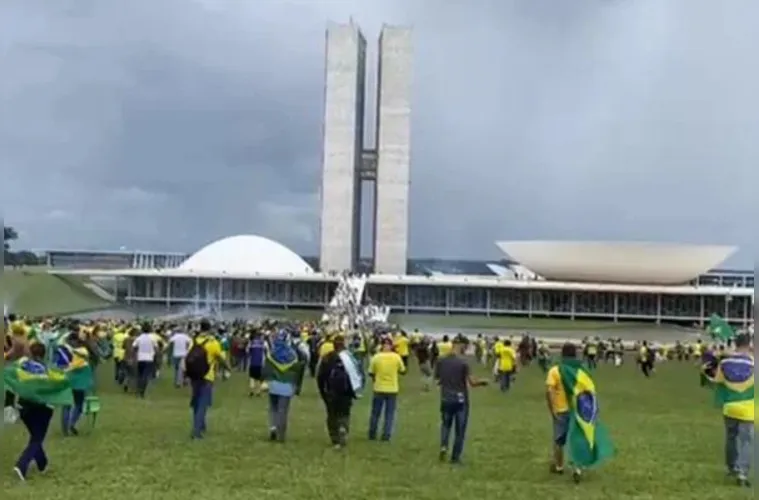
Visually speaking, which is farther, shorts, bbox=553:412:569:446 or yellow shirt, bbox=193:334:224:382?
yellow shirt, bbox=193:334:224:382

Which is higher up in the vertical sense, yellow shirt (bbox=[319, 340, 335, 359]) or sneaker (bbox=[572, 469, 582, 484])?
yellow shirt (bbox=[319, 340, 335, 359])

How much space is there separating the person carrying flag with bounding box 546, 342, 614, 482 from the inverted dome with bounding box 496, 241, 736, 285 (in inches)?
3478

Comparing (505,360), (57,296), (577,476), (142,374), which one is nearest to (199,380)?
(577,476)

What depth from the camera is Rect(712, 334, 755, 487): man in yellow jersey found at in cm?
1072

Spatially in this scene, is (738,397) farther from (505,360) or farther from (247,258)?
(247,258)

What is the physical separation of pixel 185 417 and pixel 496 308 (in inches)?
3150

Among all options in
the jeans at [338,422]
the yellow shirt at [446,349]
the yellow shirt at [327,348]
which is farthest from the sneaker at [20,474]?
the yellow shirt at [446,349]

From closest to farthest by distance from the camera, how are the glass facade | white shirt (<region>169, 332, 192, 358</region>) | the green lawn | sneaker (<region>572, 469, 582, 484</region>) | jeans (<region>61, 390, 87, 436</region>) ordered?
sneaker (<region>572, 469, 582, 484</region>) < jeans (<region>61, 390, 87, 436</region>) < white shirt (<region>169, 332, 192, 358</region>) < the green lawn < the glass facade

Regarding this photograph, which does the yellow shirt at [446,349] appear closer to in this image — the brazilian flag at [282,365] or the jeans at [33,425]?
the brazilian flag at [282,365]

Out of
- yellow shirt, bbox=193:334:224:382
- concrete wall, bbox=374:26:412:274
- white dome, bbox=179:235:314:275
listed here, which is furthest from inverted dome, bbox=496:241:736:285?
yellow shirt, bbox=193:334:224:382

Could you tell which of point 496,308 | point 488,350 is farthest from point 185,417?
point 496,308

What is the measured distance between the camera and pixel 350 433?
15633mm

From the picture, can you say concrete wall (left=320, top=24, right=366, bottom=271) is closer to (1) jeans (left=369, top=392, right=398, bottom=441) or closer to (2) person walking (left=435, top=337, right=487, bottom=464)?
(1) jeans (left=369, top=392, right=398, bottom=441)

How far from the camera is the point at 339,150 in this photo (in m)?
102
